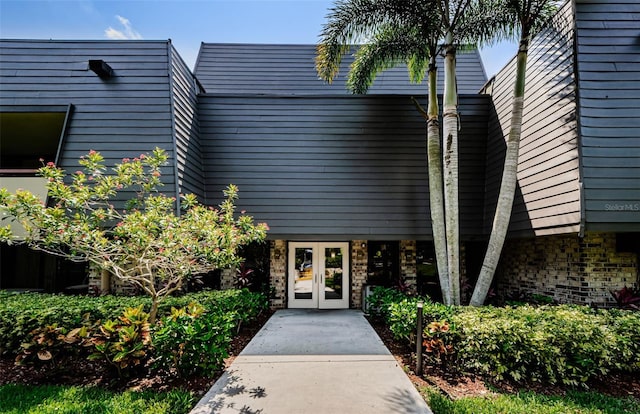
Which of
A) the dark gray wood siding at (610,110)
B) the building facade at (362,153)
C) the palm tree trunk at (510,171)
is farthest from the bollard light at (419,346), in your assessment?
the dark gray wood siding at (610,110)

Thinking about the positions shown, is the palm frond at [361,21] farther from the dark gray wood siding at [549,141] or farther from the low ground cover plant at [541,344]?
the low ground cover plant at [541,344]

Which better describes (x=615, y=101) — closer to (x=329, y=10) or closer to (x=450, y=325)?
(x=450, y=325)

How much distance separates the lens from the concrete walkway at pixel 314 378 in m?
4.21

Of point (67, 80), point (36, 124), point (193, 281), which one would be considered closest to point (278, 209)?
point (193, 281)

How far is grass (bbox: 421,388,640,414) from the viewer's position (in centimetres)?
404

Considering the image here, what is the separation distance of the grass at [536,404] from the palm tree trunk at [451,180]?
8.80ft

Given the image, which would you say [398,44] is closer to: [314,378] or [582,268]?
[582,268]

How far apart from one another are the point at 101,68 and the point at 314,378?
8.55 meters

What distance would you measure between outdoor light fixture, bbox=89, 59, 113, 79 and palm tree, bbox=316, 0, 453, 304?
5329mm

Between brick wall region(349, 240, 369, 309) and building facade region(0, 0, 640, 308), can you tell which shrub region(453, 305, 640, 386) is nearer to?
building facade region(0, 0, 640, 308)

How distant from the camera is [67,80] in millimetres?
8367

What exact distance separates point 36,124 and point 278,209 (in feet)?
23.2

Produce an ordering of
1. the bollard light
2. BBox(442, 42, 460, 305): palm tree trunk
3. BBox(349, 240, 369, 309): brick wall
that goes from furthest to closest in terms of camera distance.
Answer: BBox(349, 240, 369, 309): brick wall
BBox(442, 42, 460, 305): palm tree trunk
the bollard light

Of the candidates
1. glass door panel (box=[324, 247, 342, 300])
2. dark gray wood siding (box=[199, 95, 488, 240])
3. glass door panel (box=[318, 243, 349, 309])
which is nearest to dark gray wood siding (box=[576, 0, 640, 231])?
dark gray wood siding (box=[199, 95, 488, 240])
